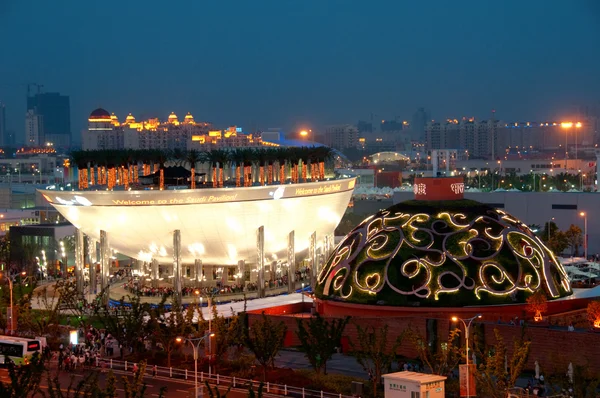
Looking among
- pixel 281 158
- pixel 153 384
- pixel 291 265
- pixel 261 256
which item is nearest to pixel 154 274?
pixel 261 256

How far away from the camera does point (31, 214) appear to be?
107m

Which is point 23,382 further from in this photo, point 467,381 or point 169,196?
point 169,196

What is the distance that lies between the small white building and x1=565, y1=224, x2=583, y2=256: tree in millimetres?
50834

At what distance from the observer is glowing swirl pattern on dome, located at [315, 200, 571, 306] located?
50.0 meters

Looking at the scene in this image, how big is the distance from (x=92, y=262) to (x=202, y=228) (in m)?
8.41

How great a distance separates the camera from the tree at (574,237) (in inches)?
3209

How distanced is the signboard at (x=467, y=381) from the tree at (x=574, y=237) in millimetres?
47732

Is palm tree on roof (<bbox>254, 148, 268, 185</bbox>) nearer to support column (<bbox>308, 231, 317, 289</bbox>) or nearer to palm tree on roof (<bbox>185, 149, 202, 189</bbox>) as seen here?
palm tree on roof (<bbox>185, 149, 202, 189</bbox>)

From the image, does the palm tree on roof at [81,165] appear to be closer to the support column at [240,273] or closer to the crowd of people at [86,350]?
the support column at [240,273]

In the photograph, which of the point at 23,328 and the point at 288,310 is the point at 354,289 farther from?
the point at 23,328

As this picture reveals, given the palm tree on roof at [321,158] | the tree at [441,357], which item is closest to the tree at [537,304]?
the tree at [441,357]

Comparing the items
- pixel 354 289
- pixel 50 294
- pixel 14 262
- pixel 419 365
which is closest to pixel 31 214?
pixel 14 262

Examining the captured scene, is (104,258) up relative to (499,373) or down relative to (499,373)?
up

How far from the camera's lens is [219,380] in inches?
1596
